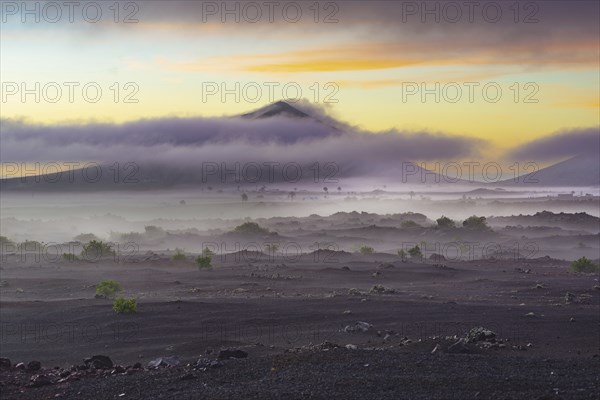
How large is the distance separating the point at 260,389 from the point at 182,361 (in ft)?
17.1

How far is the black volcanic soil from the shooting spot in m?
13.1

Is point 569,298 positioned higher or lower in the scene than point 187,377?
lower

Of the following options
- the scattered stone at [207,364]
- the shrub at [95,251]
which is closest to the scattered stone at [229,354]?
the scattered stone at [207,364]

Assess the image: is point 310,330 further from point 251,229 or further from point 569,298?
point 251,229

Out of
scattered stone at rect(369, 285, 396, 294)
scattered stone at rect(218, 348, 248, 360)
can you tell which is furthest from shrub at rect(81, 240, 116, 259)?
scattered stone at rect(218, 348, 248, 360)

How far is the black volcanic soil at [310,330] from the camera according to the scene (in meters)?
13.1

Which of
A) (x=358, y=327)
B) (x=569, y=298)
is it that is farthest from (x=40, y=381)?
(x=569, y=298)

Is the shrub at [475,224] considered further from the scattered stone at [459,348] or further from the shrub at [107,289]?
the scattered stone at [459,348]

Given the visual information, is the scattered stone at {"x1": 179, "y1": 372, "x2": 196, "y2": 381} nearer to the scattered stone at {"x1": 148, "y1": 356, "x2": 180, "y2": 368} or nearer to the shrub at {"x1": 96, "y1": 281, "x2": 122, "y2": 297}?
the scattered stone at {"x1": 148, "y1": 356, "x2": 180, "y2": 368}

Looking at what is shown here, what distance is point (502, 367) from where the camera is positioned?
46.1 feet

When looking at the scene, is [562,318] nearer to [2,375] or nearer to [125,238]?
[2,375]

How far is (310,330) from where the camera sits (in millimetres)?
22391

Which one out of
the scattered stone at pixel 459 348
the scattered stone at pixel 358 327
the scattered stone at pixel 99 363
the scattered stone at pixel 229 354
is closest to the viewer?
the scattered stone at pixel 229 354

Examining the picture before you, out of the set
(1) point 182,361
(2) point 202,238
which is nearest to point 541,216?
(2) point 202,238
